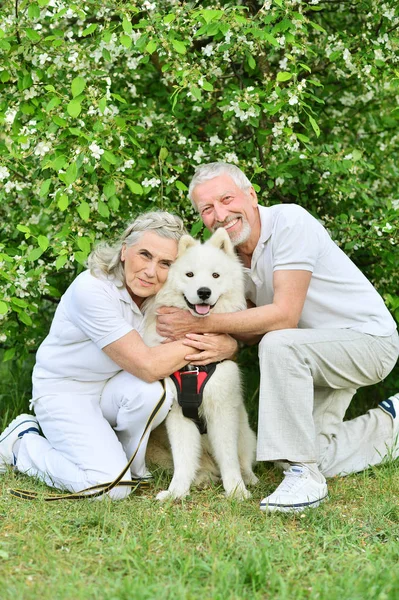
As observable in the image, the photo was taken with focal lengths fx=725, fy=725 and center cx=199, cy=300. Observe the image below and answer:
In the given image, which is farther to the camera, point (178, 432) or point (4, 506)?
point (178, 432)

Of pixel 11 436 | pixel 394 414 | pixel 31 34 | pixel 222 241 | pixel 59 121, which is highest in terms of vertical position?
pixel 31 34

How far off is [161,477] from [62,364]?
32.8 inches

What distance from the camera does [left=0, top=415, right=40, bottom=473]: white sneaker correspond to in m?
4.16

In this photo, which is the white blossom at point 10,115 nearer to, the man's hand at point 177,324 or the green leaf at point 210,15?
the green leaf at point 210,15

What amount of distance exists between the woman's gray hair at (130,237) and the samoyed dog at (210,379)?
0.14 meters

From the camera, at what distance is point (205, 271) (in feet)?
12.7

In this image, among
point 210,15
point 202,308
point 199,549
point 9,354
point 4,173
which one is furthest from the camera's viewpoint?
point 9,354

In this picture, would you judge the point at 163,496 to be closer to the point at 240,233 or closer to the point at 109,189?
the point at 240,233

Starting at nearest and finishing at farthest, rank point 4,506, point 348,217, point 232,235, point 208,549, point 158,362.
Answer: point 208,549
point 4,506
point 158,362
point 232,235
point 348,217

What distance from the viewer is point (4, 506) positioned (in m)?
3.48

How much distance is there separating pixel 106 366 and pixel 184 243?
0.80 meters

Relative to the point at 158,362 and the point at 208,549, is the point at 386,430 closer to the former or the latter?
the point at 158,362

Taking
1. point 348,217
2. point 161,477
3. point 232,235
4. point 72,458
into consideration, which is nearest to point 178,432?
point 161,477

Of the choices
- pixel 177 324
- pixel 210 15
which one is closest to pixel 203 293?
pixel 177 324
